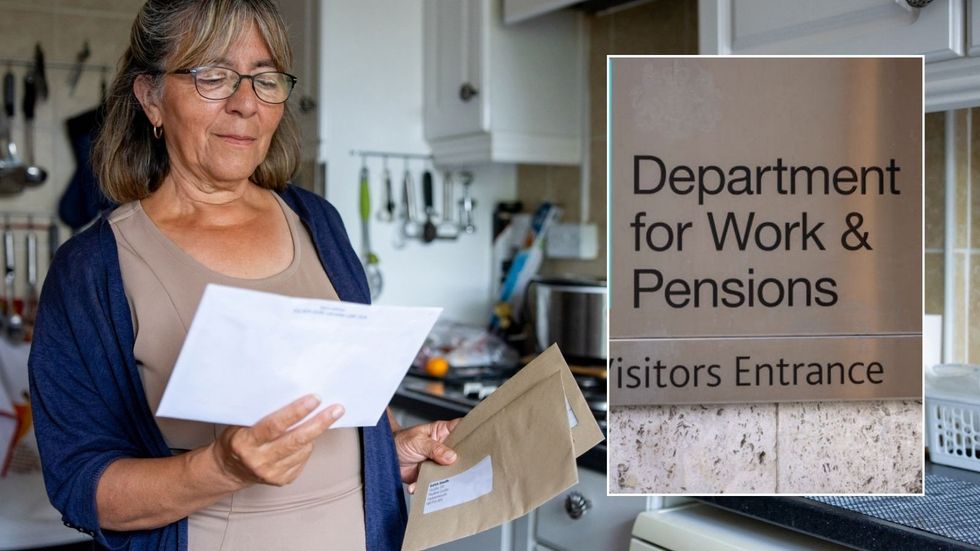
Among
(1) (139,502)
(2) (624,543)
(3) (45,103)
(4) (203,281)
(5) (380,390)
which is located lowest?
(2) (624,543)

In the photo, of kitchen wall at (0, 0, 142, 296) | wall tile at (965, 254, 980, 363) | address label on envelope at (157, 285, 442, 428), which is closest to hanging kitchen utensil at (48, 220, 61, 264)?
kitchen wall at (0, 0, 142, 296)

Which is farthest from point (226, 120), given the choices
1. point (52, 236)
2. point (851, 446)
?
point (52, 236)

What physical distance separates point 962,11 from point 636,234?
0.73 meters

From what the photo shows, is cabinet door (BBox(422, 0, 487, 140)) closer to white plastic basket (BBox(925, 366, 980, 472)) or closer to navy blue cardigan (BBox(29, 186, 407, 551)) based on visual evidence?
white plastic basket (BBox(925, 366, 980, 472))

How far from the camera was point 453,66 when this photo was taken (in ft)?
8.52

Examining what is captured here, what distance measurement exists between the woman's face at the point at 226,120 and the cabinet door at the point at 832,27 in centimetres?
83

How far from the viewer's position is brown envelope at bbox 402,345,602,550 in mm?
1038

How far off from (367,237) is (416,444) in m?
1.47

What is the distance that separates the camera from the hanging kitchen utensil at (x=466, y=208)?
2801 mm

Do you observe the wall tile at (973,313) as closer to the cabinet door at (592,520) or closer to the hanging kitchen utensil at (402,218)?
the cabinet door at (592,520)

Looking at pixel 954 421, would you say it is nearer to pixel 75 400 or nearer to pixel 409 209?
pixel 75 400

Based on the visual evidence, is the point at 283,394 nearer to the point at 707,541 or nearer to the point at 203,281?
the point at 203,281

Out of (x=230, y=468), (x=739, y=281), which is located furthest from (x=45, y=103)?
(x=739, y=281)

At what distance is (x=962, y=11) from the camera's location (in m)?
1.34
